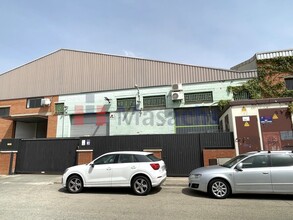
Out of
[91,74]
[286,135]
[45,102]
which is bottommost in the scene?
[286,135]

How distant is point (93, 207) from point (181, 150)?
23.7 feet

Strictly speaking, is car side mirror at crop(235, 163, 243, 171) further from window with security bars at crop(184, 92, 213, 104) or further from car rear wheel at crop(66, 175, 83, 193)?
window with security bars at crop(184, 92, 213, 104)

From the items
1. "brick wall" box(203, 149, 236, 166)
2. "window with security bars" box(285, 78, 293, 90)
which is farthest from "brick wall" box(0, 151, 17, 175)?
"window with security bars" box(285, 78, 293, 90)

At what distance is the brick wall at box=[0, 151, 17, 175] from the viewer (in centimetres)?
1421

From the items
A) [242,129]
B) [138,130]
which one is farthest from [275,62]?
[138,130]

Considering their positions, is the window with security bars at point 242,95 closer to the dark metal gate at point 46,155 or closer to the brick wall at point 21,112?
the dark metal gate at point 46,155

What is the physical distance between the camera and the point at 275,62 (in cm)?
1650

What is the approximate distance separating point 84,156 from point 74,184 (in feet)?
16.1

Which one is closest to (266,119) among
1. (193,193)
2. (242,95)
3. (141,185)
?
(242,95)

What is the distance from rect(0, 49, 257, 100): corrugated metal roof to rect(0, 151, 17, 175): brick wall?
758 cm

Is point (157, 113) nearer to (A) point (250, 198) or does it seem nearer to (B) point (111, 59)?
(B) point (111, 59)

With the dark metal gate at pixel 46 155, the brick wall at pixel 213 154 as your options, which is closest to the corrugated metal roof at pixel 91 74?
the dark metal gate at pixel 46 155

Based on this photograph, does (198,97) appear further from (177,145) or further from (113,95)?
(113,95)

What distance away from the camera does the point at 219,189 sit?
24.1 feet
